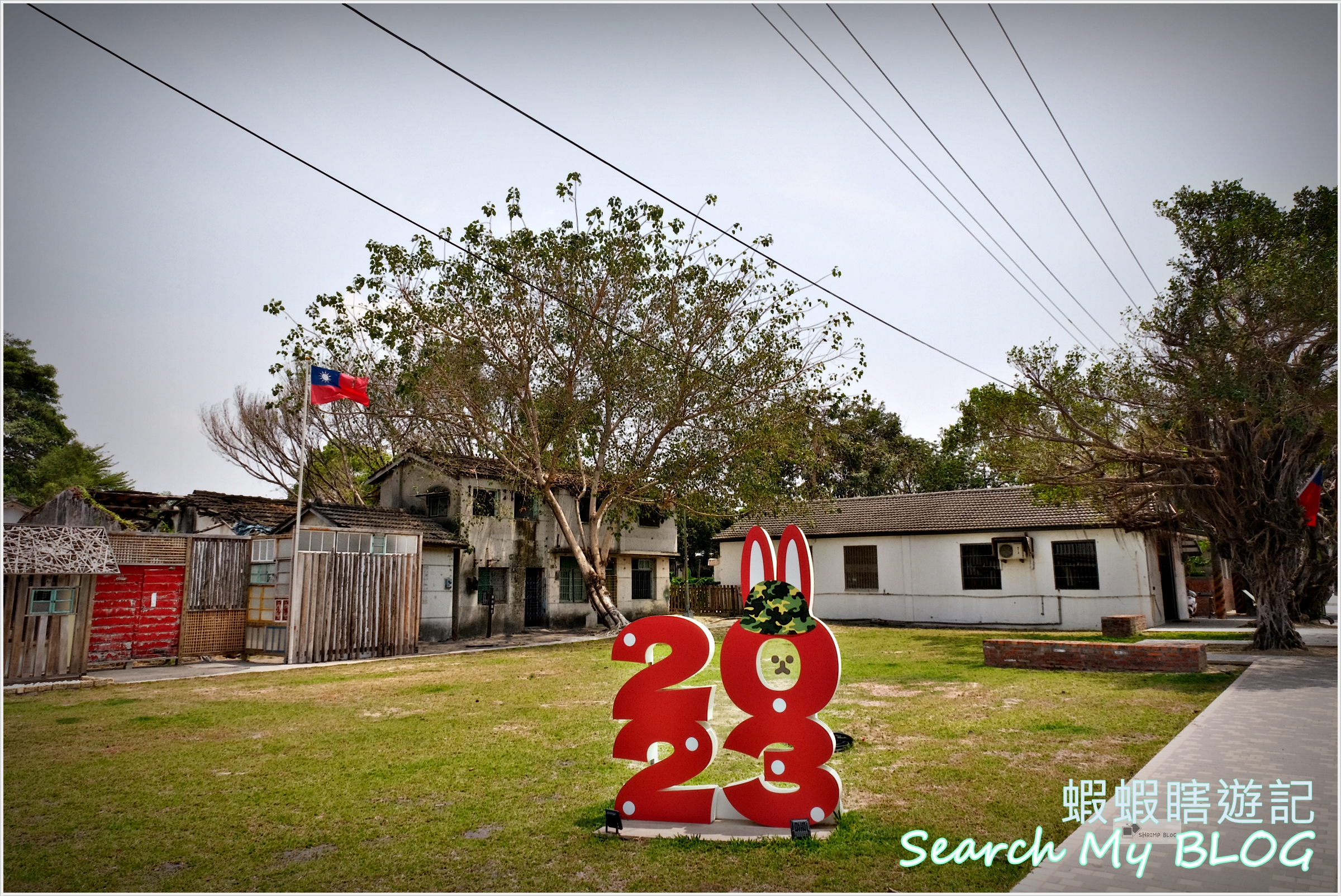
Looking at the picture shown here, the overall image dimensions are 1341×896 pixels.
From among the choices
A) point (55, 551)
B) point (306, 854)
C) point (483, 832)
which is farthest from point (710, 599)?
point (306, 854)

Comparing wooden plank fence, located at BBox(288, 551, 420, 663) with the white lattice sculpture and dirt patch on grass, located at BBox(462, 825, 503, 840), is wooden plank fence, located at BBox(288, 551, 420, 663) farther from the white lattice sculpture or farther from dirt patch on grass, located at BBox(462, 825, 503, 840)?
dirt patch on grass, located at BBox(462, 825, 503, 840)

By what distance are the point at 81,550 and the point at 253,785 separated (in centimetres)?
864

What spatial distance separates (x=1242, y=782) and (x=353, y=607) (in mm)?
16304

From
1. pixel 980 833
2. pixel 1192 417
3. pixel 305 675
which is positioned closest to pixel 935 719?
pixel 980 833

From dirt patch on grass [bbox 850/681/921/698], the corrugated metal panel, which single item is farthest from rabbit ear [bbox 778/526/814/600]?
the corrugated metal panel

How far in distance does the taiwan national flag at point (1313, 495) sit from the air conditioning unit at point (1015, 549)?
946cm

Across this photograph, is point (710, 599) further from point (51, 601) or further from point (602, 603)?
point (51, 601)

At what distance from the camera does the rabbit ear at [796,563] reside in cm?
593

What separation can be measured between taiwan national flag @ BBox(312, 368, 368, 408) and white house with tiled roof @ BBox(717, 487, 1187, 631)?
12.3m

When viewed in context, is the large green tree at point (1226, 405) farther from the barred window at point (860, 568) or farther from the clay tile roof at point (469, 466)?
the clay tile roof at point (469, 466)

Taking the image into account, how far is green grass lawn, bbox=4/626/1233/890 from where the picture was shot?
190 inches

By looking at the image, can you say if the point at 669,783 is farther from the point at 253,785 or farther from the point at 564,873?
the point at 253,785

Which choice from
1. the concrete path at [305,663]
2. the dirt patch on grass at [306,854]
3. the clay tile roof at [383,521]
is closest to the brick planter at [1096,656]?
the concrete path at [305,663]

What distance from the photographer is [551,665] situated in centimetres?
1575
